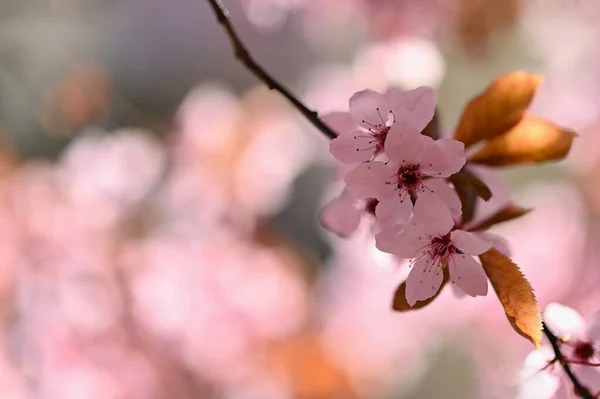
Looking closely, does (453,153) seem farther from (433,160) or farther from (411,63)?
(411,63)

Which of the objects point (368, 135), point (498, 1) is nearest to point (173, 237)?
point (498, 1)

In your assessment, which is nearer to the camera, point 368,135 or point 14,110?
point 368,135

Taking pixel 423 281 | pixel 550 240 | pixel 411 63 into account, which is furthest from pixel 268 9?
pixel 423 281

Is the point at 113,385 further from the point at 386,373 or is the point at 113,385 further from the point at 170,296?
the point at 386,373

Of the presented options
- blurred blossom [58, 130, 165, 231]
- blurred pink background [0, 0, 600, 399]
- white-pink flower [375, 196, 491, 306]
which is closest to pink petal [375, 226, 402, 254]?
white-pink flower [375, 196, 491, 306]

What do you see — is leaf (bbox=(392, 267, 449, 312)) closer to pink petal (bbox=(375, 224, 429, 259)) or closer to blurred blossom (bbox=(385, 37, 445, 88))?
pink petal (bbox=(375, 224, 429, 259))
